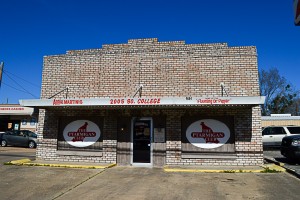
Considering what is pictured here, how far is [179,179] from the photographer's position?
9445 millimetres

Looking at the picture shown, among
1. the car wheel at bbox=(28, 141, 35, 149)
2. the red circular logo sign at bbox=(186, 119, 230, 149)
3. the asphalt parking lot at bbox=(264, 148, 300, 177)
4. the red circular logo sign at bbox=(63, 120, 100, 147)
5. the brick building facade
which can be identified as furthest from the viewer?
the car wheel at bbox=(28, 141, 35, 149)

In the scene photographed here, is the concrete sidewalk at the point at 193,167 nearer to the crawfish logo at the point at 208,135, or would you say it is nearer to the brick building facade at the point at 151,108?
the brick building facade at the point at 151,108

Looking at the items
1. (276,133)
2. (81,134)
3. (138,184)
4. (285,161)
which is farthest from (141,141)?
(276,133)

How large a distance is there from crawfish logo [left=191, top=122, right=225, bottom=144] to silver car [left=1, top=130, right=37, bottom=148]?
54.1 feet

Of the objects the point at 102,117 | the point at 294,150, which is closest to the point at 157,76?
the point at 102,117

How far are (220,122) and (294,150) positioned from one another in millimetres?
3994

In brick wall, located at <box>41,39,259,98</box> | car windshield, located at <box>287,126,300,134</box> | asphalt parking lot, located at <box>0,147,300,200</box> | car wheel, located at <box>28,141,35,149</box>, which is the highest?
brick wall, located at <box>41,39,259,98</box>

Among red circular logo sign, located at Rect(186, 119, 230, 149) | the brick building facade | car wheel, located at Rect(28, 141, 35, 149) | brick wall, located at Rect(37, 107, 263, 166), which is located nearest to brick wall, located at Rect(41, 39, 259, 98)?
the brick building facade

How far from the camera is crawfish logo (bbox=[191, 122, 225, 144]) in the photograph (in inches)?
477

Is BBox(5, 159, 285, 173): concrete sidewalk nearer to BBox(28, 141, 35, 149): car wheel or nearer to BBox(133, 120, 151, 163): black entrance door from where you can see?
BBox(133, 120, 151, 163): black entrance door

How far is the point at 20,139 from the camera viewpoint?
23922mm

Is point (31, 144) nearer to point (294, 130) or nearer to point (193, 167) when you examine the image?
point (193, 167)

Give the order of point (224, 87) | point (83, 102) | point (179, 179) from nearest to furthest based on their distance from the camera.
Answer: point (179, 179), point (83, 102), point (224, 87)

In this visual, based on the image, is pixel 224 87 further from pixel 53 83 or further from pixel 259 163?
pixel 53 83
